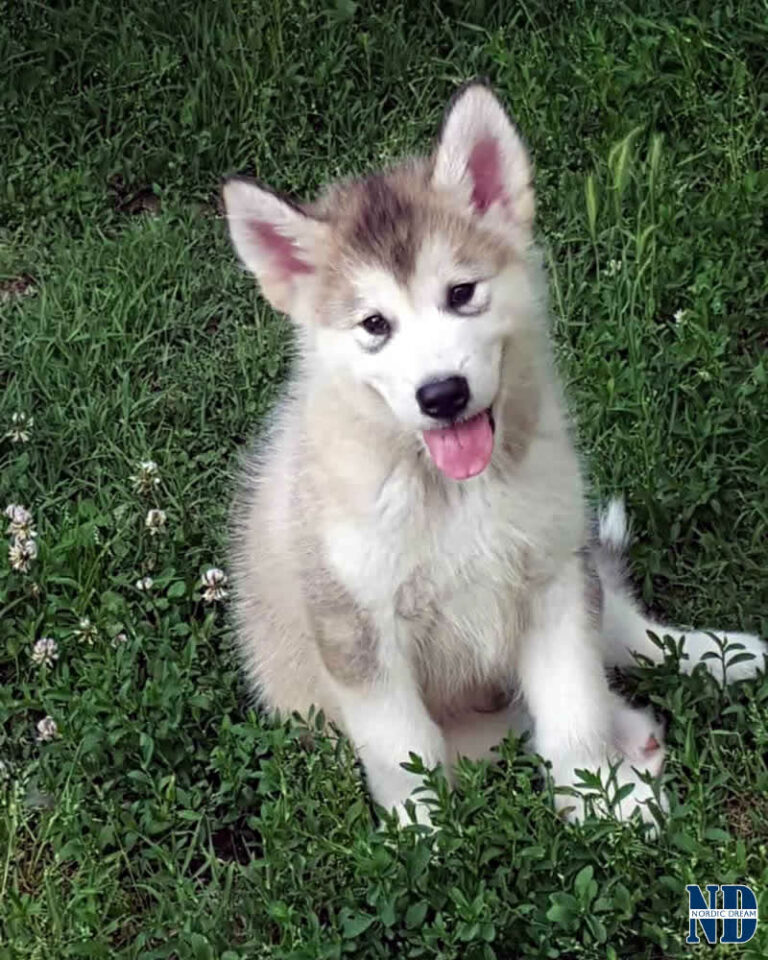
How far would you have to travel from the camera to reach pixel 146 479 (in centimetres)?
498

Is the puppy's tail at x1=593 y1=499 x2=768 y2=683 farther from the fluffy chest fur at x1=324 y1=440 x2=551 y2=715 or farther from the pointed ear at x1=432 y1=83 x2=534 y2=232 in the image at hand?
the pointed ear at x1=432 y1=83 x2=534 y2=232

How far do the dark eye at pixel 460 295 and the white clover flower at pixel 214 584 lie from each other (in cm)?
147

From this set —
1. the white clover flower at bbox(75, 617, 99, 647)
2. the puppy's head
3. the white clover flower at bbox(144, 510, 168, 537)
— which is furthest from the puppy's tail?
the white clover flower at bbox(75, 617, 99, 647)

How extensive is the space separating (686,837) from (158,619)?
1.75 metres

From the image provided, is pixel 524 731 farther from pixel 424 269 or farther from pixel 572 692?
pixel 424 269

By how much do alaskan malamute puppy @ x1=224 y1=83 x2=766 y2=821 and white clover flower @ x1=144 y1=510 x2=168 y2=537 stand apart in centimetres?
83

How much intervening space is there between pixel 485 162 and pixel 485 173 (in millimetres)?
27

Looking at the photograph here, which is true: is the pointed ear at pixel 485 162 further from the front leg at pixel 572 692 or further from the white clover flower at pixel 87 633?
the white clover flower at pixel 87 633

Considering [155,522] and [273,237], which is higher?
[273,237]

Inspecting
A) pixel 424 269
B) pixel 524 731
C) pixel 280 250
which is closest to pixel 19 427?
pixel 280 250

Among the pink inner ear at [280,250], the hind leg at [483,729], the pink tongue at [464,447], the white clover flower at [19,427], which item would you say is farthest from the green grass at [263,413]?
the pink inner ear at [280,250]

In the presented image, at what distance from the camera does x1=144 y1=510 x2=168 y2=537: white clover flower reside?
478 cm

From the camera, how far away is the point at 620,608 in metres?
4.35

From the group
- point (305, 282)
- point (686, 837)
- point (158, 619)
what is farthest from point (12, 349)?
point (686, 837)
